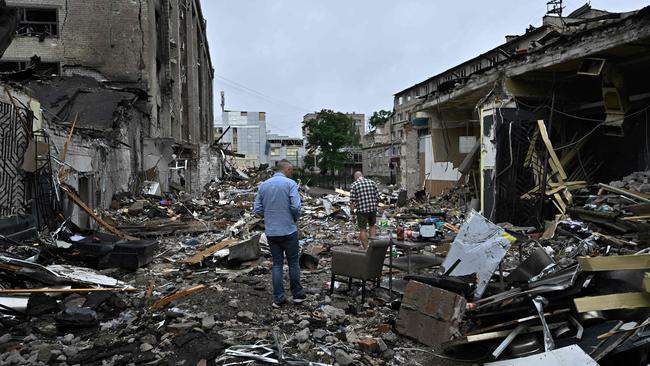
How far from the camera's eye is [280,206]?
16.4 ft

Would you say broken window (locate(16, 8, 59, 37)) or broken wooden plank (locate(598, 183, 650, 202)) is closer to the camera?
broken wooden plank (locate(598, 183, 650, 202))

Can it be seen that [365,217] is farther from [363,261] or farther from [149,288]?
[149,288]

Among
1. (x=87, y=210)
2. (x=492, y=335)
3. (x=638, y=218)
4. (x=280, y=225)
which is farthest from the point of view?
(x=87, y=210)

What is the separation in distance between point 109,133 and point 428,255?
10500 millimetres

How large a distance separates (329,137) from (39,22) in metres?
31.2

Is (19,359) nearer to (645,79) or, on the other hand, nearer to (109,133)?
(109,133)

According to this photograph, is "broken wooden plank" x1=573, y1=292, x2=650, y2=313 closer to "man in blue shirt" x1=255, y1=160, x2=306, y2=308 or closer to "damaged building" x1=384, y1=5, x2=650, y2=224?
"man in blue shirt" x1=255, y1=160, x2=306, y2=308

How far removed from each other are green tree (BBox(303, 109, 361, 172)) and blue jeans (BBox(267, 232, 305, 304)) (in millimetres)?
41747

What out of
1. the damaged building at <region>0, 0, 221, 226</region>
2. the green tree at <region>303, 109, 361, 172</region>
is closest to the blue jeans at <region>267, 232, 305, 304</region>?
the damaged building at <region>0, 0, 221, 226</region>

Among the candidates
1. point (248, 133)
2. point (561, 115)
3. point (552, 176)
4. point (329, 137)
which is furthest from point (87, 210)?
point (248, 133)

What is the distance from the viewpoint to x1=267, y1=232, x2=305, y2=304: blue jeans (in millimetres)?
5012

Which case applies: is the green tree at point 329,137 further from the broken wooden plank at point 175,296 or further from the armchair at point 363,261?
the armchair at point 363,261

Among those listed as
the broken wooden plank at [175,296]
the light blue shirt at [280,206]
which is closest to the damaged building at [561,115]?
the light blue shirt at [280,206]

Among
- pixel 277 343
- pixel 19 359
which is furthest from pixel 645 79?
pixel 19 359
